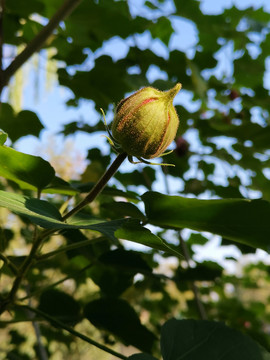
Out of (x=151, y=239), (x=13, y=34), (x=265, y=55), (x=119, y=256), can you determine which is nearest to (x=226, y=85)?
(x=265, y=55)

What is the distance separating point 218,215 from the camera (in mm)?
394

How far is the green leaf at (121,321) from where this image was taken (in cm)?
65

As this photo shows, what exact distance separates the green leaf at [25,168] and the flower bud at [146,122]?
0.10 metres

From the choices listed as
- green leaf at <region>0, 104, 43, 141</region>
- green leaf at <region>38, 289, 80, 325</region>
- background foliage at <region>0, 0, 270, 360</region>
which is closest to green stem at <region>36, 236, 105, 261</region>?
background foliage at <region>0, 0, 270, 360</region>

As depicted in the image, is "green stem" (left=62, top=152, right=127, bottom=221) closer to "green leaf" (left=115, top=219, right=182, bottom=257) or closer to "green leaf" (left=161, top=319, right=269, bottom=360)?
"green leaf" (left=115, top=219, right=182, bottom=257)

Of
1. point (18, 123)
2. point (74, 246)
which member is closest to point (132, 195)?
point (74, 246)

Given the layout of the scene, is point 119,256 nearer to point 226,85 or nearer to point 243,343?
point 243,343

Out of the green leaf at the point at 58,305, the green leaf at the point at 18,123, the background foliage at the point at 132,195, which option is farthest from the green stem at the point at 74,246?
the green leaf at the point at 18,123

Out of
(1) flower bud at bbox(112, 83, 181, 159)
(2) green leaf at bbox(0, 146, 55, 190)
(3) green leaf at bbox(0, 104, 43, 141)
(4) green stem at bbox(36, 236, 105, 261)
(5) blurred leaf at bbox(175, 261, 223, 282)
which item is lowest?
(5) blurred leaf at bbox(175, 261, 223, 282)

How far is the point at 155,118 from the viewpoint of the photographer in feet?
1.32

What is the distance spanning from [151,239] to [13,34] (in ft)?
2.48

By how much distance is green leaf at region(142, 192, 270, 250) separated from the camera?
386 mm

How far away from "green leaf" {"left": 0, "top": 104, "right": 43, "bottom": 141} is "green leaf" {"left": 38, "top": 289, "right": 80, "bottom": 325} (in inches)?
14.3

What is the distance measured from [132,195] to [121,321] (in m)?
0.23
